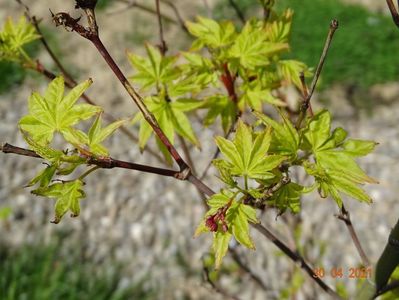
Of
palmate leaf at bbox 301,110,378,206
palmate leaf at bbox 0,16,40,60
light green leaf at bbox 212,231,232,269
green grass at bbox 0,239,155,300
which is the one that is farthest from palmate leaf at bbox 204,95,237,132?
green grass at bbox 0,239,155,300

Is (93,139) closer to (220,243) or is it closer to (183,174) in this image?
(183,174)

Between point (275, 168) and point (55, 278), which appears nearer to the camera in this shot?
point (275, 168)

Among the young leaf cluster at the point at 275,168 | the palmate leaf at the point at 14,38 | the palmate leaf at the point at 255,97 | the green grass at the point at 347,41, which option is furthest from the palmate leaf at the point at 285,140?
the green grass at the point at 347,41

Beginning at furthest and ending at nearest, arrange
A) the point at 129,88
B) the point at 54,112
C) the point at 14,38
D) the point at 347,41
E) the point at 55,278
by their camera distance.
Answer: the point at 347,41
the point at 55,278
the point at 14,38
the point at 54,112
the point at 129,88

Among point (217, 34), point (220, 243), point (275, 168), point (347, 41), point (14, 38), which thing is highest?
point (347, 41)

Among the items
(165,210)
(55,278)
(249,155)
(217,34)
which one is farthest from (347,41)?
(249,155)

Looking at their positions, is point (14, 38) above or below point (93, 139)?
above

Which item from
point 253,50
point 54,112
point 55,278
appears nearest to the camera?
point 54,112

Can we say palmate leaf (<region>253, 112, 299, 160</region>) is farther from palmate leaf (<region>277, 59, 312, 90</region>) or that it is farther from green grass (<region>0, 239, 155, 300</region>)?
green grass (<region>0, 239, 155, 300</region>)
